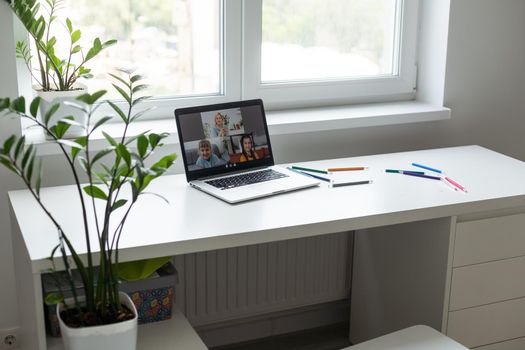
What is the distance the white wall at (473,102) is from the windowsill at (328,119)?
0.17 ft

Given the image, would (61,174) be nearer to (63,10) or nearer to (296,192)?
(63,10)

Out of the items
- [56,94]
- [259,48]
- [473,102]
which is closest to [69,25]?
[56,94]

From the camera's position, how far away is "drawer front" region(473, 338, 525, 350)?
91.4 inches

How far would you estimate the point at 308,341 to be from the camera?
2.76 meters

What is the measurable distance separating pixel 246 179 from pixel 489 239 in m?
0.71

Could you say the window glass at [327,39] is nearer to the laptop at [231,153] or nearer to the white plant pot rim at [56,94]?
the laptop at [231,153]

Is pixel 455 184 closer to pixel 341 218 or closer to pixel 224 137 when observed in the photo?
pixel 341 218

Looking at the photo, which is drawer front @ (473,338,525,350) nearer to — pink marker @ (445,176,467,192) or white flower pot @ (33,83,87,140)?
pink marker @ (445,176,467,192)

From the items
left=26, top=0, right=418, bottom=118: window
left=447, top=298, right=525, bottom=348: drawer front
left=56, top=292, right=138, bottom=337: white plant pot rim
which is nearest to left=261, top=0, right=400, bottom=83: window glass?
left=26, top=0, right=418, bottom=118: window

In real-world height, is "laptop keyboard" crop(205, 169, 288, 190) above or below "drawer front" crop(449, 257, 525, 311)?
above

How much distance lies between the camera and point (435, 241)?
2215mm

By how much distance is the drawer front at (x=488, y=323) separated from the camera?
223 cm

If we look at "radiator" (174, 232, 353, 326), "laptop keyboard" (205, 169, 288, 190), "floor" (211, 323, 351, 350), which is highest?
"laptop keyboard" (205, 169, 288, 190)

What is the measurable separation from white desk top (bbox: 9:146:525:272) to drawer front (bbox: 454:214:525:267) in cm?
6
